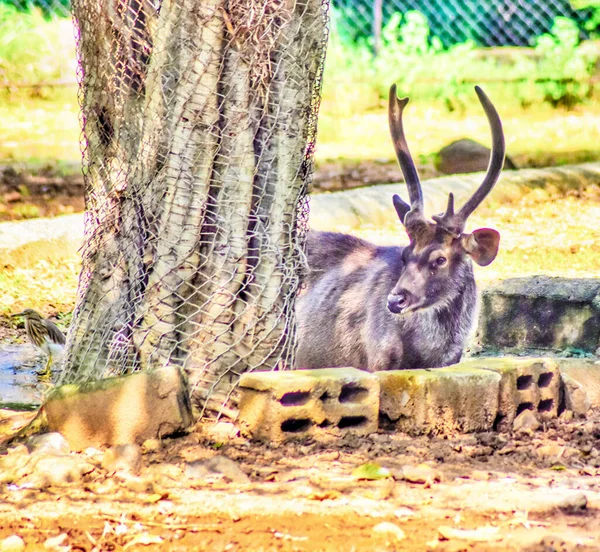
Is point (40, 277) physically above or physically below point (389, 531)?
above

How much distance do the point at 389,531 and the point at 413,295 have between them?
272 centimetres

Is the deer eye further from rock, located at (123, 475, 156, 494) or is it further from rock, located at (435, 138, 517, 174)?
rock, located at (435, 138, 517, 174)

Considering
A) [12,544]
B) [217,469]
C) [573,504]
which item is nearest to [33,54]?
[217,469]

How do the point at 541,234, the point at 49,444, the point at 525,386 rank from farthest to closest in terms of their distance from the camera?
the point at 541,234
the point at 525,386
the point at 49,444

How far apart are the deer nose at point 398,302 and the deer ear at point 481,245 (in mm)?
538

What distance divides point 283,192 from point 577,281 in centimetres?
316

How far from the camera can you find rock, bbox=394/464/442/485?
3.99 m

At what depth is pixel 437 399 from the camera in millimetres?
4621

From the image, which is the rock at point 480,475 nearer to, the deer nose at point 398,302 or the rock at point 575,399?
the rock at point 575,399

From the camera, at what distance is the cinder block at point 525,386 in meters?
4.83

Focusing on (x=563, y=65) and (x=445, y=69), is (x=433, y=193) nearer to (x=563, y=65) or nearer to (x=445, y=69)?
(x=445, y=69)

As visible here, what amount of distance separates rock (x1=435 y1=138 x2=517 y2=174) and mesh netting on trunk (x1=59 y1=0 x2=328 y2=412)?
842 centimetres

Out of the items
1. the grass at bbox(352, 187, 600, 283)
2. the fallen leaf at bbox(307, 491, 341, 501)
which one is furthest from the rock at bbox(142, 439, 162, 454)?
the grass at bbox(352, 187, 600, 283)

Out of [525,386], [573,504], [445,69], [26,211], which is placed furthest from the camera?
[445,69]
